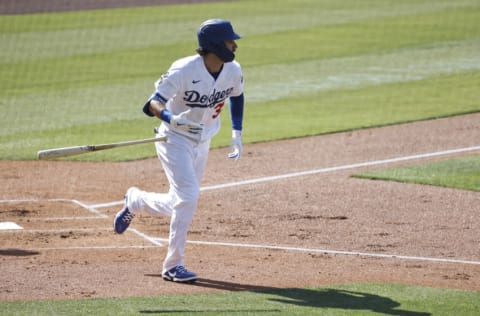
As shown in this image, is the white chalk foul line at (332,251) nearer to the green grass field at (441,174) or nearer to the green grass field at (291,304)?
the green grass field at (291,304)

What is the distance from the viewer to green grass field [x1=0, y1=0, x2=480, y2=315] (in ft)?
22.8

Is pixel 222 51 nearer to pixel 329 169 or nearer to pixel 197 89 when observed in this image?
pixel 197 89

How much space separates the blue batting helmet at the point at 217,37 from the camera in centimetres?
747

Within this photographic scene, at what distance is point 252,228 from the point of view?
367 inches

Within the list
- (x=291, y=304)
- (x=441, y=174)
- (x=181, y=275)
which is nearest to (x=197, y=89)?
(x=181, y=275)

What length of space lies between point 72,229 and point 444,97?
890 centimetres

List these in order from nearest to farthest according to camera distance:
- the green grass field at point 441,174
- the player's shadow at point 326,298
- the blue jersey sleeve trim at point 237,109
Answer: the player's shadow at point 326,298 → the blue jersey sleeve trim at point 237,109 → the green grass field at point 441,174

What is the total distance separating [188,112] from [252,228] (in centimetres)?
209

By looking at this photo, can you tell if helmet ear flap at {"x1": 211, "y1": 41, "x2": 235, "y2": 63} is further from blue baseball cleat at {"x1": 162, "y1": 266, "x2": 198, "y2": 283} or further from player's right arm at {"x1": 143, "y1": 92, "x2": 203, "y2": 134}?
blue baseball cleat at {"x1": 162, "y1": 266, "x2": 198, "y2": 283}

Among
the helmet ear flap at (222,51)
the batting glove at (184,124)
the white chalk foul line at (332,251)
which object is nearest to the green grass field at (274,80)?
the white chalk foul line at (332,251)

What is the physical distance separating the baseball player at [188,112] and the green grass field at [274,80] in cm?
73

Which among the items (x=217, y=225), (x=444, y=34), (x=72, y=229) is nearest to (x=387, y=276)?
(x=217, y=225)

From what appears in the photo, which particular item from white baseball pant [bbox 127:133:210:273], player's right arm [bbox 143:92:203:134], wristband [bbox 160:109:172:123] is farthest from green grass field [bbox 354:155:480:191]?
wristband [bbox 160:109:172:123]

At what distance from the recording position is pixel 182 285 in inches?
291
